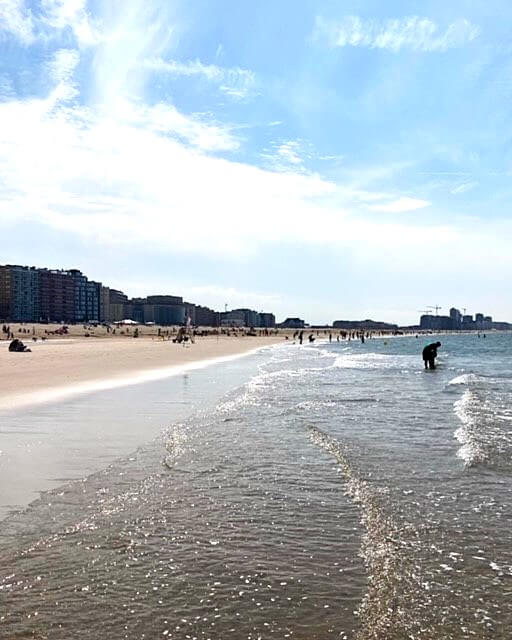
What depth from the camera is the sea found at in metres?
4.61

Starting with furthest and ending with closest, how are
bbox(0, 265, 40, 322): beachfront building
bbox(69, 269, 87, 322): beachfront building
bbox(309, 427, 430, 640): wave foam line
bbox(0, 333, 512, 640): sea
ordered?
bbox(69, 269, 87, 322): beachfront building → bbox(0, 265, 40, 322): beachfront building → bbox(0, 333, 512, 640): sea → bbox(309, 427, 430, 640): wave foam line

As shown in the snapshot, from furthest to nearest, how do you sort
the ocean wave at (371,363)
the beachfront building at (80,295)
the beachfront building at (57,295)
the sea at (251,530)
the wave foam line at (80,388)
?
the beachfront building at (80,295) → the beachfront building at (57,295) → the ocean wave at (371,363) → the wave foam line at (80,388) → the sea at (251,530)

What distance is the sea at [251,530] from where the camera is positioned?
4609 mm

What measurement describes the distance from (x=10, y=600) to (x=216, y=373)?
26561 mm

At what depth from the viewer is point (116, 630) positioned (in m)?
4.35

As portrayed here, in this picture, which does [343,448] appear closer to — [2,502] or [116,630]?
[2,502]

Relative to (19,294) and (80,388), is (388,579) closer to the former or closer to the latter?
(80,388)

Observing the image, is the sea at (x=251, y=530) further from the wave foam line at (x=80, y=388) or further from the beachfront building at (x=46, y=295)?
the beachfront building at (x=46, y=295)

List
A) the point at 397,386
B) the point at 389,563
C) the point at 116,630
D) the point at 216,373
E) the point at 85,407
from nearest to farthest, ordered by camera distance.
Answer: the point at 116,630 → the point at 389,563 → the point at 85,407 → the point at 397,386 → the point at 216,373

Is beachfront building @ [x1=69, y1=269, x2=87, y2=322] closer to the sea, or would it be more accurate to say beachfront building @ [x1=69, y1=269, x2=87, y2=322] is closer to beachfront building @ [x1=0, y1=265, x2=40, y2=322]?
beachfront building @ [x1=0, y1=265, x2=40, y2=322]

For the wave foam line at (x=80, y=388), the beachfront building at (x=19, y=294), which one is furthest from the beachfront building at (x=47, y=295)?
the wave foam line at (x=80, y=388)

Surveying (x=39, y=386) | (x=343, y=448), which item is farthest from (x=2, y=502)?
(x=39, y=386)

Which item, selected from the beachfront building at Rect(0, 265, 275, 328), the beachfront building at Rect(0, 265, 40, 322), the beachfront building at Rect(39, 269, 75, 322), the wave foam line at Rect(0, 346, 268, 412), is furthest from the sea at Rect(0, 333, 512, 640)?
the beachfront building at Rect(39, 269, 75, 322)

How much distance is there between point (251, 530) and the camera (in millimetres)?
6688
